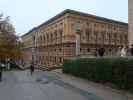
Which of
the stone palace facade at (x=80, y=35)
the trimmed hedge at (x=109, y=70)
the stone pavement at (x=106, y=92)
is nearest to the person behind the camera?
the stone pavement at (x=106, y=92)

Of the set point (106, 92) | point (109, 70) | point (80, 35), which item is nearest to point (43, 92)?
point (106, 92)

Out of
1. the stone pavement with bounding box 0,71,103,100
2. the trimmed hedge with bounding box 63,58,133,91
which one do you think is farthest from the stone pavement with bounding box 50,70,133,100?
the trimmed hedge with bounding box 63,58,133,91

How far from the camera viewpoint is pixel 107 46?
235 feet

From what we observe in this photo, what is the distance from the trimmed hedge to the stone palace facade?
92.7 feet

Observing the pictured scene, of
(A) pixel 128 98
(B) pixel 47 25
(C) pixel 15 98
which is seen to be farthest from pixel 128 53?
(B) pixel 47 25

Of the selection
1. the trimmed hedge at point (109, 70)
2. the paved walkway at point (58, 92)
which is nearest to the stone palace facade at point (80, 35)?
the trimmed hedge at point (109, 70)

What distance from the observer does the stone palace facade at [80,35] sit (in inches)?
2461

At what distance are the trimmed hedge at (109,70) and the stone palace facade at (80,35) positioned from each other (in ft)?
92.7

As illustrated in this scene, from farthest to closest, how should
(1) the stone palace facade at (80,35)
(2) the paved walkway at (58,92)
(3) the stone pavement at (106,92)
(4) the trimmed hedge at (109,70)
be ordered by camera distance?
(1) the stone palace facade at (80,35) < (4) the trimmed hedge at (109,70) < (2) the paved walkway at (58,92) < (3) the stone pavement at (106,92)

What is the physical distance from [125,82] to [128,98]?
307 cm

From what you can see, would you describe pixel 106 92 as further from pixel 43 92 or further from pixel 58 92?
pixel 43 92

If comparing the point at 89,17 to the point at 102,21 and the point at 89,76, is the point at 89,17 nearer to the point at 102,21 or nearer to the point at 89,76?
the point at 102,21

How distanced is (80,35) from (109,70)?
4186 centimetres

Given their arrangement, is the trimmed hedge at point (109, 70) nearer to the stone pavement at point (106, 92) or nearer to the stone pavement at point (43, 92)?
the stone pavement at point (106, 92)
